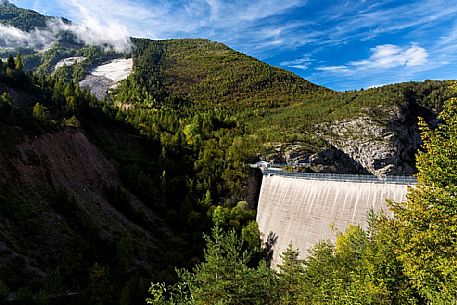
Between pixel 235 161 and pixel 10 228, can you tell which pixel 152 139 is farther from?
pixel 10 228

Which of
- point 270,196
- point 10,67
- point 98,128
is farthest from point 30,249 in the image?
point 10,67

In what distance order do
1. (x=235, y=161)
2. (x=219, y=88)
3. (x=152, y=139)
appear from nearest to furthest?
(x=235, y=161)
(x=152, y=139)
(x=219, y=88)

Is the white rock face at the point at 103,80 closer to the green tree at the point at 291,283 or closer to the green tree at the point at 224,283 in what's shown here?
the green tree at the point at 291,283

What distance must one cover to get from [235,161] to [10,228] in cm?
4744

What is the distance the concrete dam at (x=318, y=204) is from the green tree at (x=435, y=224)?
20585mm

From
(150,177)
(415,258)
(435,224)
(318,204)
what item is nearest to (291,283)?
(415,258)

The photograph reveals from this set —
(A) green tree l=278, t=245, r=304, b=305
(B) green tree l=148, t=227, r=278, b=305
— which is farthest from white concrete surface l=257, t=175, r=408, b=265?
(B) green tree l=148, t=227, r=278, b=305

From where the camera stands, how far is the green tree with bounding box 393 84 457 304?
1166cm

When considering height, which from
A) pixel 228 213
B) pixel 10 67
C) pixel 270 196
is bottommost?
pixel 228 213

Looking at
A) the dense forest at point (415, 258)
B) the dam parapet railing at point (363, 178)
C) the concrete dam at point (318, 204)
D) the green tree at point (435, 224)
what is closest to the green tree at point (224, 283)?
the dense forest at point (415, 258)

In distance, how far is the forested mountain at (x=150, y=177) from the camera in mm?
29188

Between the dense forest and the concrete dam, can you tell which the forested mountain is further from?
the concrete dam

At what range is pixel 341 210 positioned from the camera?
128 ft

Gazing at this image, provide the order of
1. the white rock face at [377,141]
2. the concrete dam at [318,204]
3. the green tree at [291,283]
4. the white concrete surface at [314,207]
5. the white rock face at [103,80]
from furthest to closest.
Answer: the white rock face at [103,80], the white rock face at [377,141], the white concrete surface at [314,207], the concrete dam at [318,204], the green tree at [291,283]
